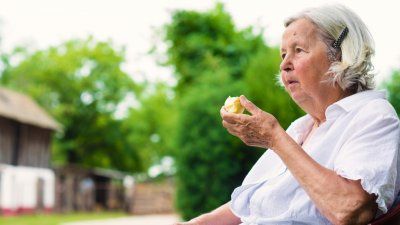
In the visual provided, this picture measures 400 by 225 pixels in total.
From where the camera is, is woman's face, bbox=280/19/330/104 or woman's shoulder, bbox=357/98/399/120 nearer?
woman's shoulder, bbox=357/98/399/120

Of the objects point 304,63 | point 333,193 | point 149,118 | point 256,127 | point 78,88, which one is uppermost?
point 78,88

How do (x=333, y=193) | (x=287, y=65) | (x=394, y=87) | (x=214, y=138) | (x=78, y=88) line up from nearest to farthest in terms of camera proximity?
(x=333, y=193), (x=287, y=65), (x=394, y=87), (x=214, y=138), (x=78, y=88)

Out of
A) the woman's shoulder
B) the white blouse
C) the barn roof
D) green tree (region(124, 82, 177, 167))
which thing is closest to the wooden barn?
the barn roof

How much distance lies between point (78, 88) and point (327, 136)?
1951 inches

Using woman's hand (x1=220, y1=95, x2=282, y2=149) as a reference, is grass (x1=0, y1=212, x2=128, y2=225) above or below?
below

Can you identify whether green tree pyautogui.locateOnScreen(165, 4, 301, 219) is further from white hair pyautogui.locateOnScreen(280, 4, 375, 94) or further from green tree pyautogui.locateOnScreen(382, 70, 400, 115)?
white hair pyautogui.locateOnScreen(280, 4, 375, 94)

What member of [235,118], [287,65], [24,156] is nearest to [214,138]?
[287,65]

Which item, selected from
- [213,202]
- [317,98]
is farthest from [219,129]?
[317,98]

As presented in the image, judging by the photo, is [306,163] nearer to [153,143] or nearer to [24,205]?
[24,205]

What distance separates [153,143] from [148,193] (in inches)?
697

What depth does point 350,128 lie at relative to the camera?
89.4 inches

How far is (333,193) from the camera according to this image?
2.13 m

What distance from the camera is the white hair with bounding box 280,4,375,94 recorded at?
7.75 feet

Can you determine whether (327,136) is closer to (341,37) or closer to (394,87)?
(341,37)
